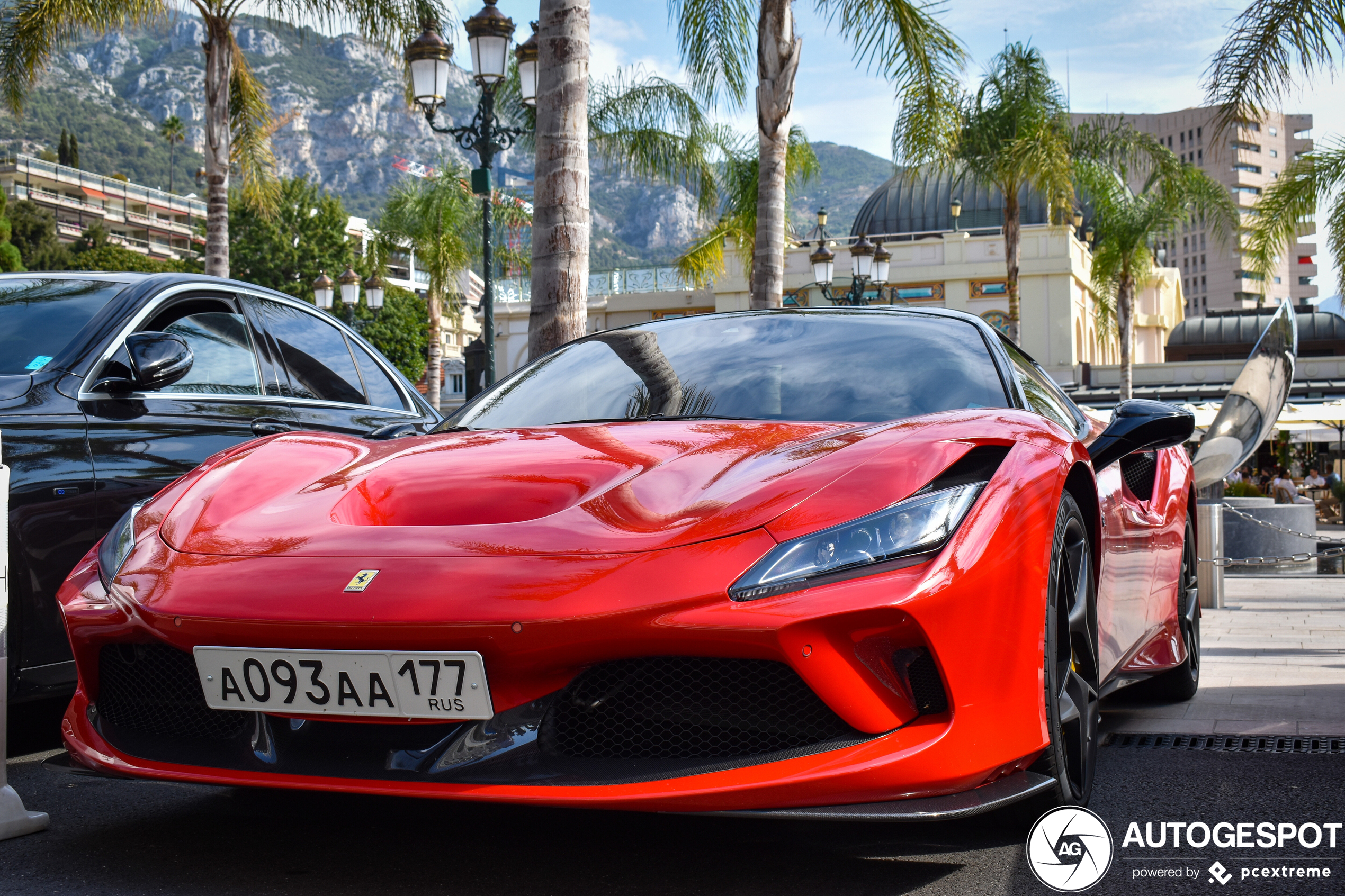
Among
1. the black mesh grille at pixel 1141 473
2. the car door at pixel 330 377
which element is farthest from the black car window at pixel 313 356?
the black mesh grille at pixel 1141 473

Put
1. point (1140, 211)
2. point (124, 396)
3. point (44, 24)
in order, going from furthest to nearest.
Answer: point (1140, 211), point (44, 24), point (124, 396)

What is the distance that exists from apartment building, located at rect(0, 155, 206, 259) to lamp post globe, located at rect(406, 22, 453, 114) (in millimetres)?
85310

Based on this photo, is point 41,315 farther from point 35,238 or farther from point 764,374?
point 35,238

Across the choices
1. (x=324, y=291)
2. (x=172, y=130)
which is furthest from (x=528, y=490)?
(x=172, y=130)

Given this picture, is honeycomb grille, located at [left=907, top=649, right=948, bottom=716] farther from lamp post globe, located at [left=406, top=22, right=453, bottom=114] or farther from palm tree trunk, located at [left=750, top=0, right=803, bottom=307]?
lamp post globe, located at [left=406, top=22, right=453, bottom=114]

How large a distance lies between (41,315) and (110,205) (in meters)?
113

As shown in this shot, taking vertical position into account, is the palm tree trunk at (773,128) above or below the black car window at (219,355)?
above

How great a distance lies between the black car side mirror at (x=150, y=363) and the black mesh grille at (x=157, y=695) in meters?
1.43

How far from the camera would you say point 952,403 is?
3074 mm

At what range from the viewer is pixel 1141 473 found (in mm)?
3965

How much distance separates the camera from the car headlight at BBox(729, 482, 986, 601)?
2.16 metres

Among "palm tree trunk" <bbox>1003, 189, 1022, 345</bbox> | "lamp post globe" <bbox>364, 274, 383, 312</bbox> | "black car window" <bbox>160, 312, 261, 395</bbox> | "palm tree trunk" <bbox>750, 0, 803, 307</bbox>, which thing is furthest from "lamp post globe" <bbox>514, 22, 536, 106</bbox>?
"palm tree trunk" <bbox>1003, 189, 1022, 345</bbox>

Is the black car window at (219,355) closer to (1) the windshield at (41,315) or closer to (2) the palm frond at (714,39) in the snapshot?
(1) the windshield at (41,315)

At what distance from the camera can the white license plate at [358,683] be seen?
7.18 ft
